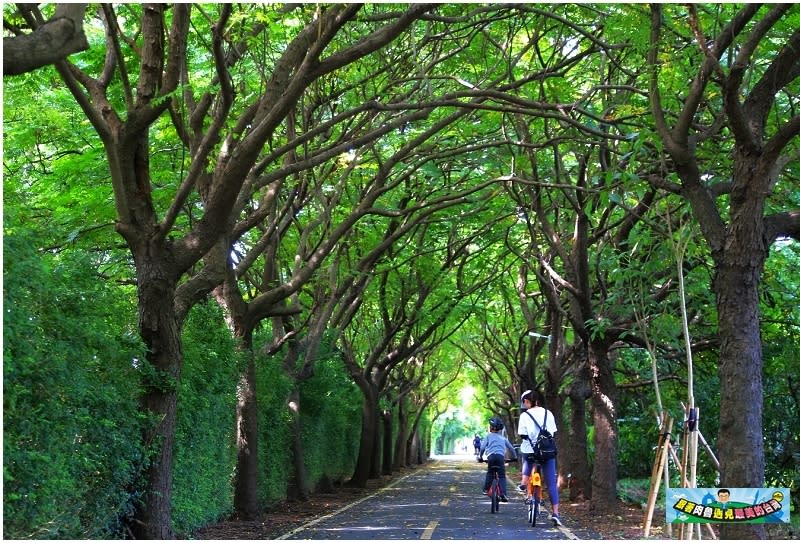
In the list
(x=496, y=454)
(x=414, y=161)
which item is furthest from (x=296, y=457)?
(x=414, y=161)

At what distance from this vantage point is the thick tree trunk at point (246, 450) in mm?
15977

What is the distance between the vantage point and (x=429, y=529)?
559 inches

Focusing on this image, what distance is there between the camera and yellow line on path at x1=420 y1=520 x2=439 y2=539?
1312 centimetres

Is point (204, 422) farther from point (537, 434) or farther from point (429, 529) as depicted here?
point (537, 434)

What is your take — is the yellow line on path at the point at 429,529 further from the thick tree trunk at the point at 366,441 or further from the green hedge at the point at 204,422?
the thick tree trunk at the point at 366,441

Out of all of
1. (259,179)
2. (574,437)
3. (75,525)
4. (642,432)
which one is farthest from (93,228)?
(642,432)

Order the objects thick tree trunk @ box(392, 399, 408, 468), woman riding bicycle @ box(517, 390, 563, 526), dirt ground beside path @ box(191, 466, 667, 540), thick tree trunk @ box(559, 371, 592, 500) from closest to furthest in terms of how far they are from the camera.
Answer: dirt ground beside path @ box(191, 466, 667, 540) → woman riding bicycle @ box(517, 390, 563, 526) → thick tree trunk @ box(559, 371, 592, 500) → thick tree trunk @ box(392, 399, 408, 468)

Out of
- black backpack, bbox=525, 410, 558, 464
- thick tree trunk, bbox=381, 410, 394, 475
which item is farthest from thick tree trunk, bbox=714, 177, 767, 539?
thick tree trunk, bbox=381, 410, 394, 475

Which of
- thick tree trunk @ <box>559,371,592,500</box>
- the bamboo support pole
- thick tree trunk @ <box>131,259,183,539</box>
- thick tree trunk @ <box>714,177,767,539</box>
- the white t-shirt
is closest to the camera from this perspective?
thick tree trunk @ <box>714,177,767,539</box>

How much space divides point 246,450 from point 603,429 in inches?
280

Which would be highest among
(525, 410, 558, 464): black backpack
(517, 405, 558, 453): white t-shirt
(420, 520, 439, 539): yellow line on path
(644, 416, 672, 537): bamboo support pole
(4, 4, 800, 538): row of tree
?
(4, 4, 800, 538): row of tree

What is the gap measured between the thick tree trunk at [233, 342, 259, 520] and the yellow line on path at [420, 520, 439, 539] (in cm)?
330

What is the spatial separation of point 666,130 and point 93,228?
8.27 metres

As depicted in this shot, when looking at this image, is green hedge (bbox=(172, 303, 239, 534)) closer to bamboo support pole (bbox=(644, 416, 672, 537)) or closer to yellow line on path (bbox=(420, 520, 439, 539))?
yellow line on path (bbox=(420, 520, 439, 539))
